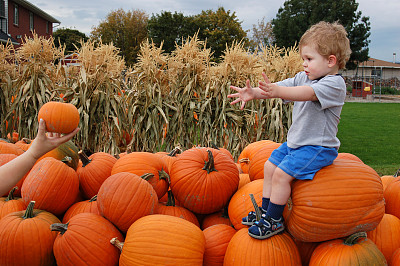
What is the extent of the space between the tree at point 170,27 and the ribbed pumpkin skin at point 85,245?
34858 millimetres

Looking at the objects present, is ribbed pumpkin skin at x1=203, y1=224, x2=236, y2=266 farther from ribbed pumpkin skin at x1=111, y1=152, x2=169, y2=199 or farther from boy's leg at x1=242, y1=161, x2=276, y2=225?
ribbed pumpkin skin at x1=111, y1=152, x2=169, y2=199

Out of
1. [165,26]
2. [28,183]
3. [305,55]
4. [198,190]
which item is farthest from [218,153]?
[165,26]

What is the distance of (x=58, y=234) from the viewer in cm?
206

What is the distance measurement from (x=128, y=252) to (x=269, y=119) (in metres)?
4.35

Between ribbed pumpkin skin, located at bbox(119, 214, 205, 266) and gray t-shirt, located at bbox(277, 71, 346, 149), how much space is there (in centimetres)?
88

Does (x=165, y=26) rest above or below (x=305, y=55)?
above

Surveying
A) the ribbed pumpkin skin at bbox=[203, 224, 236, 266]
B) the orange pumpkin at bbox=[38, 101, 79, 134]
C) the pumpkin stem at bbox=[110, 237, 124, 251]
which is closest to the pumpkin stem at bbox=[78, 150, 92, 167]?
the orange pumpkin at bbox=[38, 101, 79, 134]

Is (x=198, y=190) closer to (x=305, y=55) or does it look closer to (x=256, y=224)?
(x=256, y=224)

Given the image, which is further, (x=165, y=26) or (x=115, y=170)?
(x=165, y=26)

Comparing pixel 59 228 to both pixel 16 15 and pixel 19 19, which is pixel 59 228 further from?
pixel 19 19

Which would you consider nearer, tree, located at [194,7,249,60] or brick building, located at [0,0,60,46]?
brick building, located at [0,0,60,46]

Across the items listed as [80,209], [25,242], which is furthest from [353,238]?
[25,242]

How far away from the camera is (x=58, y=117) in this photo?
8.05 ft

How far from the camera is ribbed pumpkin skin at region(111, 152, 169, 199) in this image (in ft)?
8.26
